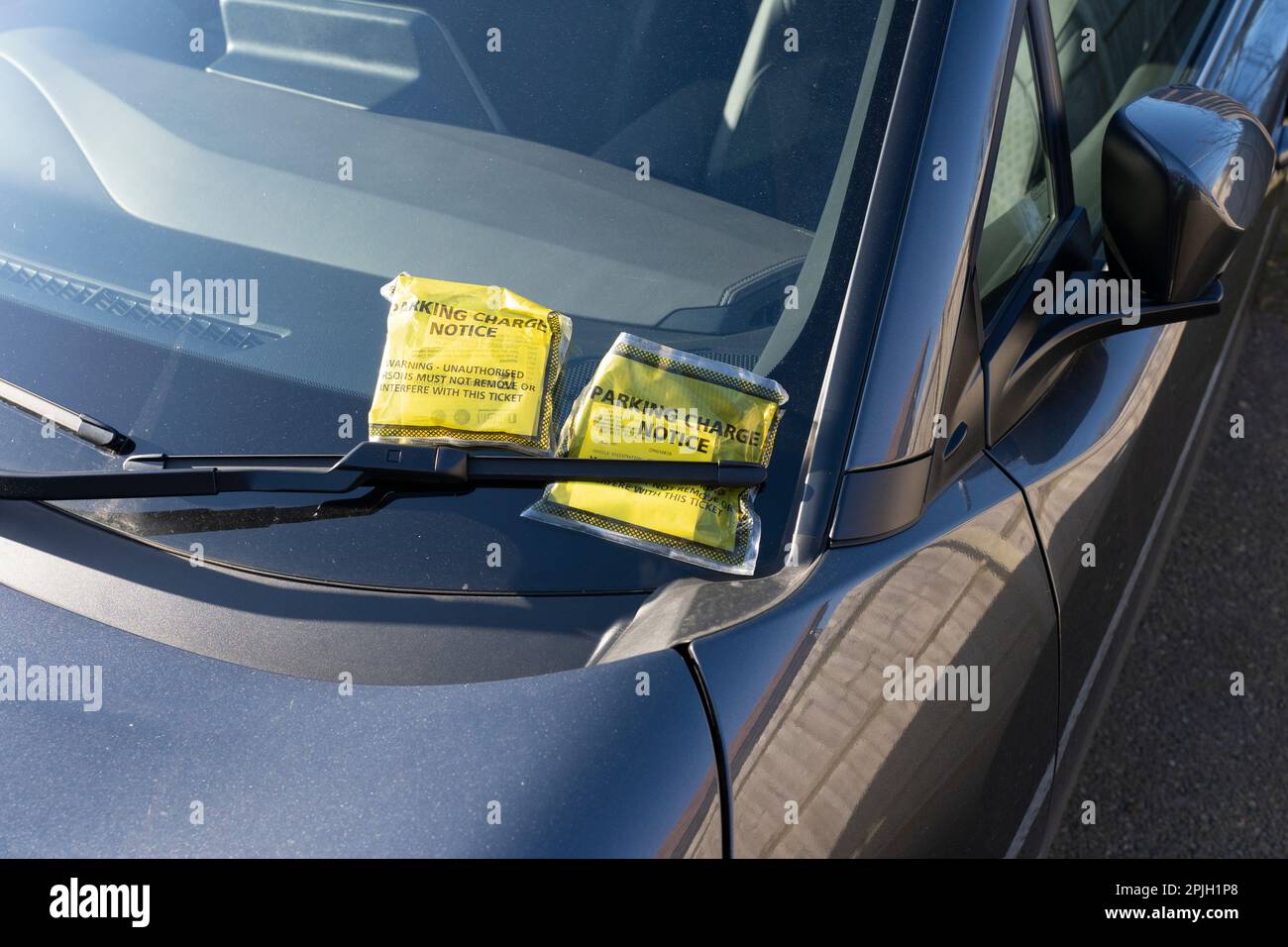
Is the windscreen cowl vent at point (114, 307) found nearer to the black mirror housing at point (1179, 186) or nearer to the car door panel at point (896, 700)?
the car door panel at point (896, 700)

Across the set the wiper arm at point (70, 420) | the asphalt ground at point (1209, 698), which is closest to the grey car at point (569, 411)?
the wiper arm at point (70, 420)

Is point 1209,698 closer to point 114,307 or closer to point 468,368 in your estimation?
point 468,368

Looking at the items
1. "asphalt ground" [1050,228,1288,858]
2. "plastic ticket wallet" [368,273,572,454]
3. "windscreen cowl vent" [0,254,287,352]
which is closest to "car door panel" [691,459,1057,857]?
"plastic ticket wallet" [368,273,572,454]

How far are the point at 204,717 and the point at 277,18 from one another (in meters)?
1.08

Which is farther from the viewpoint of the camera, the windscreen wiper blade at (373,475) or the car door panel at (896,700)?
the windscreen wiper blade at (373,475)

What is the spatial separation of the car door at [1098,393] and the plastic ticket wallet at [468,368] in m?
0.55

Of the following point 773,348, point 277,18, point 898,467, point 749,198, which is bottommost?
point 898,467

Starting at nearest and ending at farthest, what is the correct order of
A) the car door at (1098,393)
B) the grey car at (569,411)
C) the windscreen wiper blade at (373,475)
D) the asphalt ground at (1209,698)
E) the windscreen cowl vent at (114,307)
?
the grey car at (569,411)
the windscreen wiper blade at (373,475)
the windscreen cowl vent at (114,307)
the car door at (1098,393)
the asphalt ground at (1209,698)

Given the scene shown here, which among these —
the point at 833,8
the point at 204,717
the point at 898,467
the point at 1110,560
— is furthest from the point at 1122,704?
the point at 204,717

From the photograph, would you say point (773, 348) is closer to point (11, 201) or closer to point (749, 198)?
point (749, 198)

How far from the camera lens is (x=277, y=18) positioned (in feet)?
5.25

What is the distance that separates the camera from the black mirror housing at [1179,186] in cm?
132

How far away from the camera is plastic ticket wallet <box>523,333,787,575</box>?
3.83 ft

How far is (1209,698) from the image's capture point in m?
2.45
